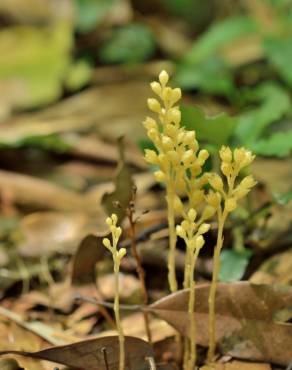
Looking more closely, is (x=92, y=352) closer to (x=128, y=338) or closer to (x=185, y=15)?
(x=128, y=338)

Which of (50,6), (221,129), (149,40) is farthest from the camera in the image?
(50,6)

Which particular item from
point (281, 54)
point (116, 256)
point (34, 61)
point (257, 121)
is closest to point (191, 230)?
point (116, 256)

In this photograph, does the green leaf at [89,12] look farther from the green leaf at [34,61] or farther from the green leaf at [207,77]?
the green leaf at [207,77]

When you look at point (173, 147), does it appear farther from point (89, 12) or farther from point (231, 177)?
point (89, 12)

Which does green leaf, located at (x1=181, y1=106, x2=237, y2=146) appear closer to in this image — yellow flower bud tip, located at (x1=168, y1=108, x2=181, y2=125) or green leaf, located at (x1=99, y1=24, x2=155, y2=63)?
yellow flower bud tip, located at (x1=168, y1=108, x2=181, y2=125)

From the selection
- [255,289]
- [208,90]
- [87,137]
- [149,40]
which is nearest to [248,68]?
[208,90]

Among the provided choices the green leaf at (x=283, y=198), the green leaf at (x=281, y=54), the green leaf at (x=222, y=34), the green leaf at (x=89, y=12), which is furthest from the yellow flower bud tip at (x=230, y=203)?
the green leaf at (x=89, y=12)
